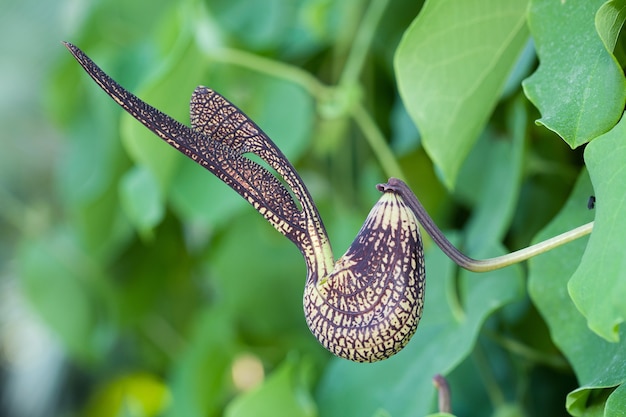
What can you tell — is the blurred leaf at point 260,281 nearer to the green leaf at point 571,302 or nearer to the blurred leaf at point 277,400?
the blurred leaf at point 277,400

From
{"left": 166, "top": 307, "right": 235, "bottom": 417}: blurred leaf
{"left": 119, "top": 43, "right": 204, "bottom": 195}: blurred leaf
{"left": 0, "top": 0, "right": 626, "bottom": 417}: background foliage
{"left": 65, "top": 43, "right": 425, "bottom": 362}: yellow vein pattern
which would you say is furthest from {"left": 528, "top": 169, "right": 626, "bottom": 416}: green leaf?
{"left": 166, "top": 307, "right": 235, "bottom": 417}: blurred leaf

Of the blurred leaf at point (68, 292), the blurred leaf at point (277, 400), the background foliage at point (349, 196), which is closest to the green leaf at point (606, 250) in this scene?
the background foliage at point (349, 196)

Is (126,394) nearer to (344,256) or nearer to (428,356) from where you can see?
(428,356)

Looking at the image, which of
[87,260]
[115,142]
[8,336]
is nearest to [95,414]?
[8,336]

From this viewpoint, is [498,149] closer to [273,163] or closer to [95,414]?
[273,163]

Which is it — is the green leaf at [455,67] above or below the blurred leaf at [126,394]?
below

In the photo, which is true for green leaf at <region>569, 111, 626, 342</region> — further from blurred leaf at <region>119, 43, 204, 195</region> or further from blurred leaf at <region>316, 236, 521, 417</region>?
blurred leaf at <region>119, 43, 204, 195</region>

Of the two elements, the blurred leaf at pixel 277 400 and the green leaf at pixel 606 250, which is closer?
the green leaf at pixel 606 250
